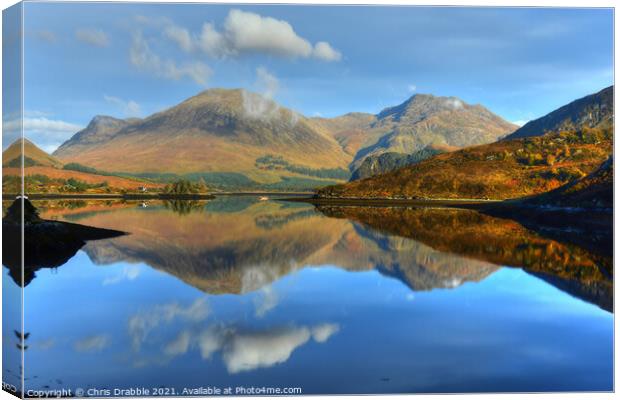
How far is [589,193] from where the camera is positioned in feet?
255

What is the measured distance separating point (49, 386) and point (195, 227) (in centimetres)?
7057

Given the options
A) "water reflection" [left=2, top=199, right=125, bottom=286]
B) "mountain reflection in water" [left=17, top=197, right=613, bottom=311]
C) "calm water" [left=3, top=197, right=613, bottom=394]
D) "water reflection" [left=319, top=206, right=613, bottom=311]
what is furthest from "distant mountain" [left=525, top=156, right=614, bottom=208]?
"water reflection" [left=2, top=199, right=125, bottom=286]

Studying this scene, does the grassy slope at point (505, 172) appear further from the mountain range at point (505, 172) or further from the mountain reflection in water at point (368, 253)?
the mountain reflection in water at point (368, 253)

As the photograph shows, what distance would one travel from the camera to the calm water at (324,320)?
59.4ft

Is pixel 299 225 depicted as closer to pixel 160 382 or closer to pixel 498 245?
pixel 498 245

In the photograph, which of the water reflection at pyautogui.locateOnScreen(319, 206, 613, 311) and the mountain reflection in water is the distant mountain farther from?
the mountain reflection in water

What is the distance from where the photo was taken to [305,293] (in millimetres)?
35094

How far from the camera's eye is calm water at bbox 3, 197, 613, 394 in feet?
59.4

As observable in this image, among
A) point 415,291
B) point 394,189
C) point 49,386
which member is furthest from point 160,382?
point 394,189

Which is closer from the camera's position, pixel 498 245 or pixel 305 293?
pixel 305 293

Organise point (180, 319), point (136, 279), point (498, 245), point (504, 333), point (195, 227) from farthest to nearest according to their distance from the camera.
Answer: point (195, 227)
point (498, 245)
point (136, 279)
point (180, 319)
point (504, 333)

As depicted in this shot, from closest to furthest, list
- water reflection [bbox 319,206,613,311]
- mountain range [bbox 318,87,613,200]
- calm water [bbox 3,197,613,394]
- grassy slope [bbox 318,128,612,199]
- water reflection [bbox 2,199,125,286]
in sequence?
water reflection [bbox 2,199,125,286] → calm water [bbox 3,197,613,394] → water reflection [bbox 319,206,613,311] → mountain range [bbox 318,87,613,200] → grassy slope [bbox 318,128,612,199]

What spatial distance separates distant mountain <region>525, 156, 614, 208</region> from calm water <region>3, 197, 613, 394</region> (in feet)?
67.9

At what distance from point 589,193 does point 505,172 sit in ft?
316
